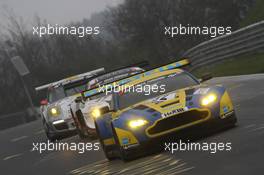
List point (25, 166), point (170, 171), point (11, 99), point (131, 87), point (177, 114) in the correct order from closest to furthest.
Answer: point (170, 171)
point (177, 114)
point (131, 87)
point (25, 166)
point (11, 99)

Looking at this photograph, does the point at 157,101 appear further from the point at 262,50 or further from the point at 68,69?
the point at 68,69

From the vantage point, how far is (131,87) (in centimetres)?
1184

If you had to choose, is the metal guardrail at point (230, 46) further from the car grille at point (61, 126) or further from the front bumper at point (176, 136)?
the front bumper at point (176, 136)

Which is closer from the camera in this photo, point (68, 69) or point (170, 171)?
point (170, 171)

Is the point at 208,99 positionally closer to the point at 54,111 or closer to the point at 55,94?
the point at 54,111

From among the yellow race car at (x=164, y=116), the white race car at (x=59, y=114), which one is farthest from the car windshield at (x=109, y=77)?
the yellow race car at (x=164, y=116)

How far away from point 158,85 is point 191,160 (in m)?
2.70

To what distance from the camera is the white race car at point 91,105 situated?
15.4m

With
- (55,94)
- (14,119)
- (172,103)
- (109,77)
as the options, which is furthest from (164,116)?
(14,119)

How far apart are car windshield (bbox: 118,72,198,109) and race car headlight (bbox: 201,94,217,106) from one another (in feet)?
3.08

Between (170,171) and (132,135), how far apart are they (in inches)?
75.3

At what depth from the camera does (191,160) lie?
9000mm

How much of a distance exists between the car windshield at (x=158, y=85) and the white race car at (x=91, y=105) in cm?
317

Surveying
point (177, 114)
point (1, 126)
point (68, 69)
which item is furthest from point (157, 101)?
point (68, 69)
